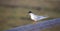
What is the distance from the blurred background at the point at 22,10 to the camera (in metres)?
1.25

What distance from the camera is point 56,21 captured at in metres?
1.32

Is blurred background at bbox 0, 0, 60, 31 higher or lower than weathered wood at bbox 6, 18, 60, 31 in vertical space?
higher

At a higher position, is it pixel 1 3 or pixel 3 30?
pixel 1 3

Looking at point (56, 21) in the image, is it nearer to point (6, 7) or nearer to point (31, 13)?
point (31, 13)

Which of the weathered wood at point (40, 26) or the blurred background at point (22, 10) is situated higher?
the blurred background at point (22, 10)

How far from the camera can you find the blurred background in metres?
1.25

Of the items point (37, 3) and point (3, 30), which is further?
point (37, 3)

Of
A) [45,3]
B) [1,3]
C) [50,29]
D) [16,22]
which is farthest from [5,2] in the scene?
[50,29]

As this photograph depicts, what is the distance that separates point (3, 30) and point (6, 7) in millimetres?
215

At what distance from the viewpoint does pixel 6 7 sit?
1286 mm

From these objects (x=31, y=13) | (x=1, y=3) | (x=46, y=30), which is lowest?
(x=46, y=30)

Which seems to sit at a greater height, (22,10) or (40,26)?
(22,10)

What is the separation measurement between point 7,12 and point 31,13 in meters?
0.21

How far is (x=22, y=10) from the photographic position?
1.30m
